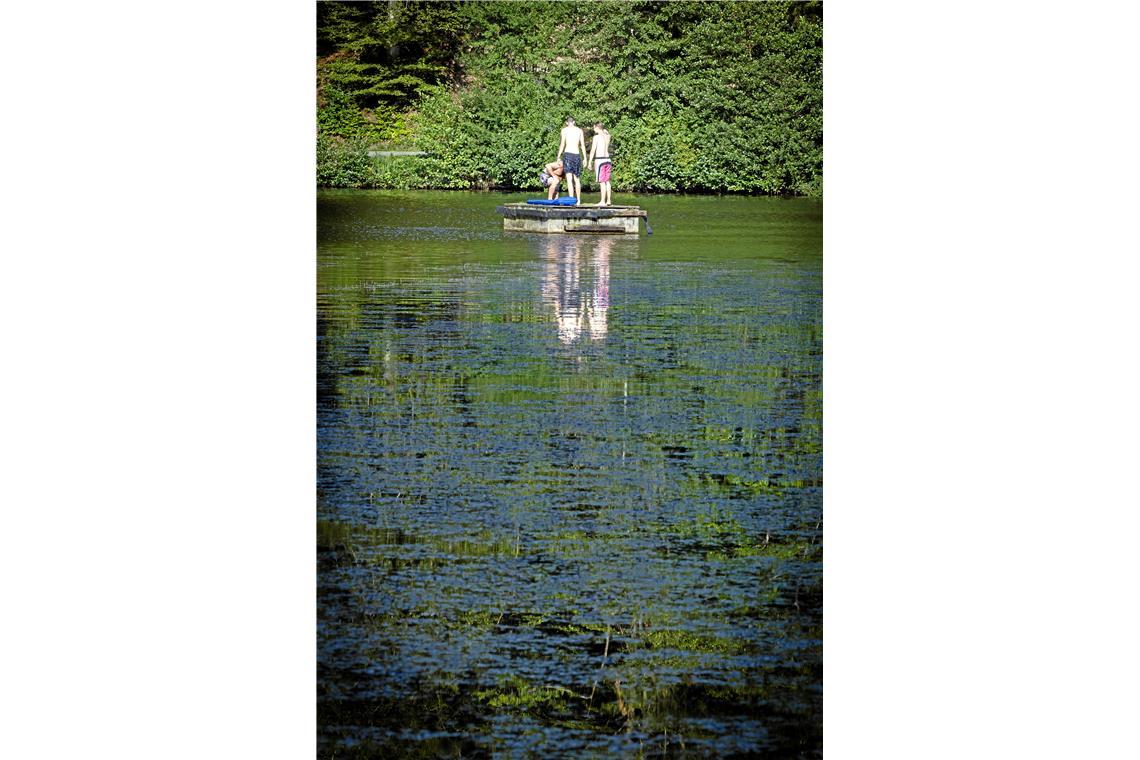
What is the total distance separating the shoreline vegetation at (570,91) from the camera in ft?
41.8

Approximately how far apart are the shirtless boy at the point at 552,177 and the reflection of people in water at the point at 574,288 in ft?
1.49

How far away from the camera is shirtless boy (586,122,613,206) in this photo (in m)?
14.5

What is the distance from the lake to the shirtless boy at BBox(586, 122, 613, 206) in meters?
2.28

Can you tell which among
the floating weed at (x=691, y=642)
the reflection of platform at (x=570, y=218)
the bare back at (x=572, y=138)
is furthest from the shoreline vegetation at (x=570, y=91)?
the floating weed at (x=691, y=642)

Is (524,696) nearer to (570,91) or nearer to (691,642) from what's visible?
(691,642)

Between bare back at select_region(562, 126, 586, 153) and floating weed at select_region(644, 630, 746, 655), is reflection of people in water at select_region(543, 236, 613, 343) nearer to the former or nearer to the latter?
bare back at select_region(562, 126, 586, 153)

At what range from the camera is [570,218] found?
48.3 ft

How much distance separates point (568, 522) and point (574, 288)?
17.3 feet

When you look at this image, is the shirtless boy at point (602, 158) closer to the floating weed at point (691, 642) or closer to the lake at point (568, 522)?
the lake at point (568, 522)

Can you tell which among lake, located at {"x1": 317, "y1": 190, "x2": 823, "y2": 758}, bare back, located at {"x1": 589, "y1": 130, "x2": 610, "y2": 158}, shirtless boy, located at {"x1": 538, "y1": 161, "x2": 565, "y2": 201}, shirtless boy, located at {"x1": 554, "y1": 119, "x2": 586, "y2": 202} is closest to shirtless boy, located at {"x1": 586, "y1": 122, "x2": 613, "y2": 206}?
Answer: bare back, located at {"x1": 589, "y1": 130, "x2": 610, "y2": 158}

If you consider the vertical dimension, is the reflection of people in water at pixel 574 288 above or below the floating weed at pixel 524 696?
above

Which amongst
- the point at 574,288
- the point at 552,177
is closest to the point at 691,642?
the point at 574,288
